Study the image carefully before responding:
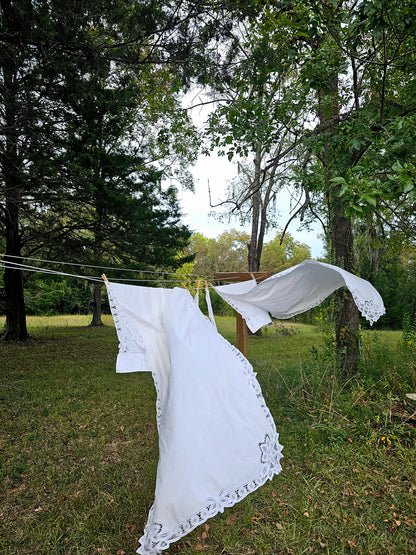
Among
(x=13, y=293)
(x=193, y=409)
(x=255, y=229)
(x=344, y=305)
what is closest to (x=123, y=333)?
(x=193, y=409)

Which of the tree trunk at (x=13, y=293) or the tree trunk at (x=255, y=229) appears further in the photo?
the tree trunk at (x=255, y=229)

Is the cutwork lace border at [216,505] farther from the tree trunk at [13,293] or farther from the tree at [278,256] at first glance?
the tree at [278,256]

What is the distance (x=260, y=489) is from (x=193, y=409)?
44.6 inches

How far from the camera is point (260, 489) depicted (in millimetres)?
2488

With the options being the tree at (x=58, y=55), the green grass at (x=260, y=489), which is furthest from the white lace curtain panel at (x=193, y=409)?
the tree at (x=58, y=55)

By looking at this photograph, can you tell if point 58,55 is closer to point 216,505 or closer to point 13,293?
point 216,505

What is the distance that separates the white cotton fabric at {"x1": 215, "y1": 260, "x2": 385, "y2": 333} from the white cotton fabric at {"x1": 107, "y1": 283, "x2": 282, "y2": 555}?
3.41 feet

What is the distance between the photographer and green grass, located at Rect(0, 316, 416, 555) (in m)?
2.01

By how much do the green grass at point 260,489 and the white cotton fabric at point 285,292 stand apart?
0.85 metres

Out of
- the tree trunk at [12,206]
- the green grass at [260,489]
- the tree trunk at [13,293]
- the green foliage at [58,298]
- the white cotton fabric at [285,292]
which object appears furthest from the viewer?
the green foliage at [58,298]

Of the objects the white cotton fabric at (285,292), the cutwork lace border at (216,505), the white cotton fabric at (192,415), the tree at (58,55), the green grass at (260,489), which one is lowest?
the green grass at (260,489)

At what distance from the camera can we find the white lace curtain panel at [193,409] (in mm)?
1662

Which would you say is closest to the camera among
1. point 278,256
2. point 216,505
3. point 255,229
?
point 216,505

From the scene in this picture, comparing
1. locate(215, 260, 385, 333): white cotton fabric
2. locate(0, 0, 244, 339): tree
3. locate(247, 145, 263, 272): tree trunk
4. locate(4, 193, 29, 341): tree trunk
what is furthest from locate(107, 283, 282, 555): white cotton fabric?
locate(247, 145, 263, 272): tree trunk
